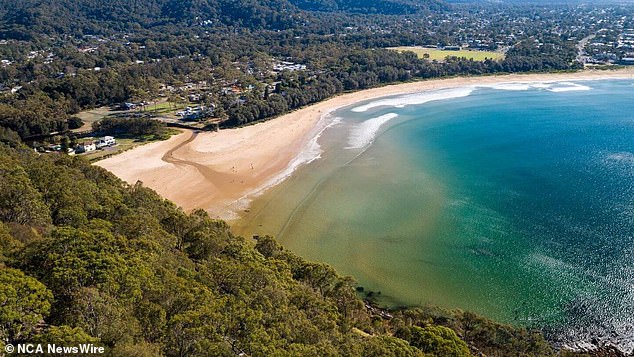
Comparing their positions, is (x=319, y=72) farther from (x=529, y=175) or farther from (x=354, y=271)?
(x=354, y=271)

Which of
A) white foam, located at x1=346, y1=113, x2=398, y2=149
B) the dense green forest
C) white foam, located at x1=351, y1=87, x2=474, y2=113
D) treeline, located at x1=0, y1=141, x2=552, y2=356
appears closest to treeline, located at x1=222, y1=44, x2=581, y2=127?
the dense green forest

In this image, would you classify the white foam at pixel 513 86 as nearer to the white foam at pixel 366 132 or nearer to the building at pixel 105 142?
the white foam at pixel 366 132

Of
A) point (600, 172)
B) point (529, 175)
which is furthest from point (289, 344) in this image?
point (600, 172)

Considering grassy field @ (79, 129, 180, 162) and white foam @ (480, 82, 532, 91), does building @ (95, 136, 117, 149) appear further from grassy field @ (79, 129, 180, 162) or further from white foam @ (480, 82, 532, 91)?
white foam @ (480, 82, 532, 91)

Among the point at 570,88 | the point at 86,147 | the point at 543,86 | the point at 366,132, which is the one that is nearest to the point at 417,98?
the point at 366,132

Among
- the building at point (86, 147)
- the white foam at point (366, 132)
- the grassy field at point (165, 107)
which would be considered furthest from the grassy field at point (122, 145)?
the white foam at point (366, 132)

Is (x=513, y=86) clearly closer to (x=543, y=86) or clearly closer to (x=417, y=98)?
(x=543, y=86)
